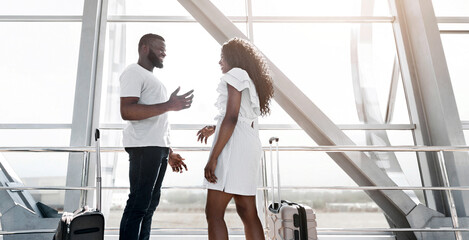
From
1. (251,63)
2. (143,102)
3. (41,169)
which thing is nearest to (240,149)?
(251,63)

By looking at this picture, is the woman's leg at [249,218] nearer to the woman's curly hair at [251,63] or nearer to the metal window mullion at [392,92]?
the woman's curly hair at [251,63]

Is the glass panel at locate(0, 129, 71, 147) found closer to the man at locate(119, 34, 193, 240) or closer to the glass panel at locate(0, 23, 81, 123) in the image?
the glass panel at locate(0, 23, 81, 123)

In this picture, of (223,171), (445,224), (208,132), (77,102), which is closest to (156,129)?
(208,132)

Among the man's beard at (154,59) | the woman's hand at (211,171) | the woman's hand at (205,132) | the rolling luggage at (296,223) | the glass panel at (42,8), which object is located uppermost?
the glass panel at (42,8)

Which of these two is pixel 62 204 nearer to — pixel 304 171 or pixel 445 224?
pixel 304 171

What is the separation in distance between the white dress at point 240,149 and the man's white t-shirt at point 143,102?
0.33 meters

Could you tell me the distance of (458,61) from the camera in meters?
3.12

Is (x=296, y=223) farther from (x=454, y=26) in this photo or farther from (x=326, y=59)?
(x=454, y=26)

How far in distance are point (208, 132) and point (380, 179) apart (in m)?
1.64

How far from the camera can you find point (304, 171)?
113 inches

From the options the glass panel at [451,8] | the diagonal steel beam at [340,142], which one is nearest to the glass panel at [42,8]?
the diagonal steel beam at [340,142]

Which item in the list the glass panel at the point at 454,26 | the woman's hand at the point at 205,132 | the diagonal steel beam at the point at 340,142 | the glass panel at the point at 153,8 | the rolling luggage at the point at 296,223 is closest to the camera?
the rolling luggage at the point at 296,223

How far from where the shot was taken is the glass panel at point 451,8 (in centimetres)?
321

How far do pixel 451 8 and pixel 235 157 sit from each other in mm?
3409
